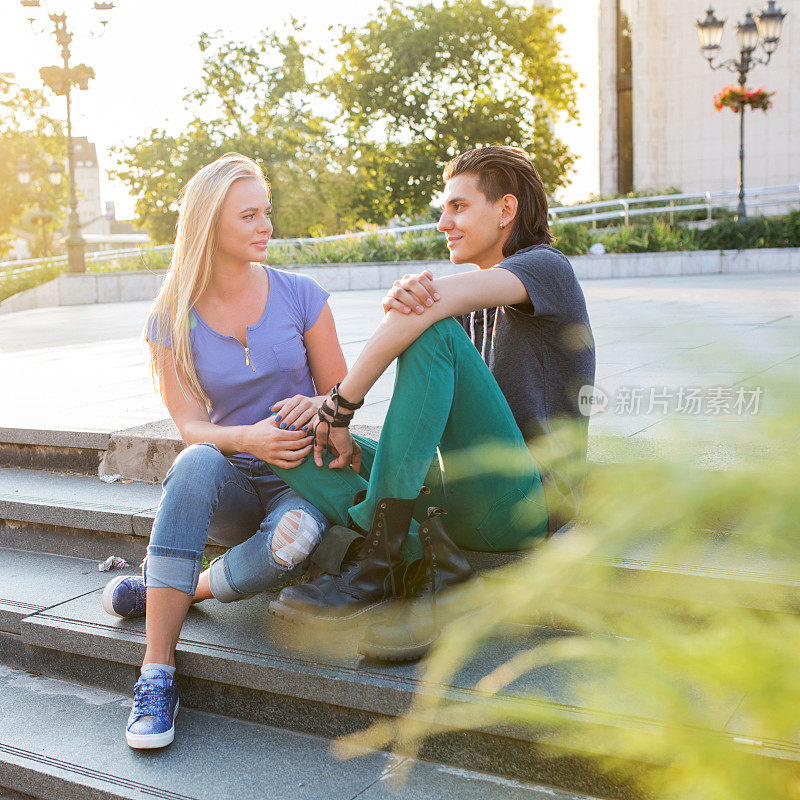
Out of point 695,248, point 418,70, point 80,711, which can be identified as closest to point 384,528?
point 80,711

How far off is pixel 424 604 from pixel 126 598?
106 cm

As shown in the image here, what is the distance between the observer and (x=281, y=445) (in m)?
2.60

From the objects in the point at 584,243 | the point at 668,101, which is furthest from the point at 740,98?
the point at 668,101

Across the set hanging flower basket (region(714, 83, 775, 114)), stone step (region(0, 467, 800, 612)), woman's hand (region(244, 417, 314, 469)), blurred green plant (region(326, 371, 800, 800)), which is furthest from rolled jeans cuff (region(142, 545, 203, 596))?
hanging flower basket (region(714, 83, 775, 114))

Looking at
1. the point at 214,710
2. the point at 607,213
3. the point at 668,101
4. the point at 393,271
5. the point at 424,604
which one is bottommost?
the point at 214,710

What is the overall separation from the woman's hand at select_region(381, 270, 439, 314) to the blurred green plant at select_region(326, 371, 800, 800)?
1647mm

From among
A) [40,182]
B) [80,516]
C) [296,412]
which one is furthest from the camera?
[40,182]

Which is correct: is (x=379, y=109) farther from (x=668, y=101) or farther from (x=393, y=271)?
(x=393, y=271)

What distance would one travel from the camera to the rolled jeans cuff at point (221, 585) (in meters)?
2.68

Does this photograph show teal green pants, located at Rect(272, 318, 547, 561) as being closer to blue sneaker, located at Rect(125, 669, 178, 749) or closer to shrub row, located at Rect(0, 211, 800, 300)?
blue sneaker, located at Rect(125, 669, 178, 749)

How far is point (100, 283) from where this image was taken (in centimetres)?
1972

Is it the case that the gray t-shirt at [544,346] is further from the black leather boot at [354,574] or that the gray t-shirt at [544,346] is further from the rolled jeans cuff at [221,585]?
the rolled jeans cuff at [221,585]

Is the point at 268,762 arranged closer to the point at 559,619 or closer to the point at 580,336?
the point at 580,336

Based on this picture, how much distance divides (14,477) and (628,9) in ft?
109
